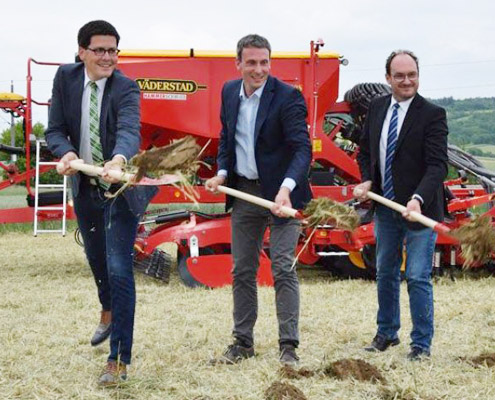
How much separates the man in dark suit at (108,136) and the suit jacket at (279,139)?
2.33ft

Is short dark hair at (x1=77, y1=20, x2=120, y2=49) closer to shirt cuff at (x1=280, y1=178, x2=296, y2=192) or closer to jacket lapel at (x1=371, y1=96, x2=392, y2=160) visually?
shirt cuff at (x1=280, y1=178, x2=296, y2=192)

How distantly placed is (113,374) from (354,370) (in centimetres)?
127

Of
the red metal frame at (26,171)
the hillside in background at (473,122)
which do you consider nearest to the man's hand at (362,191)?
the red metal frame at (26,171)

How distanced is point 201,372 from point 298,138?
1415 mm

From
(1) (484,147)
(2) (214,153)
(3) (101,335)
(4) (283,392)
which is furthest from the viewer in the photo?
(1) (484,147)

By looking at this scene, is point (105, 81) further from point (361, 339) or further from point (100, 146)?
point (361, 339)

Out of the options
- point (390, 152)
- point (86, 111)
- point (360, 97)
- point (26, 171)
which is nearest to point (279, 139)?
point (390, 152)

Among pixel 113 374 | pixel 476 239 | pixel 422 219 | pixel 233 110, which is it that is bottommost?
pixel 113 374

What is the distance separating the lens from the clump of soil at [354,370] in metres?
4.46

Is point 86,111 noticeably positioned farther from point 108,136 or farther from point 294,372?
point 294,372

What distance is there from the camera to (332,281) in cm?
894

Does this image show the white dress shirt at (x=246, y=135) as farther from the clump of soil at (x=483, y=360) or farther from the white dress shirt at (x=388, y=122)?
the clump of soil at (x=483, y=360)

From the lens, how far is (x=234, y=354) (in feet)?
16.4

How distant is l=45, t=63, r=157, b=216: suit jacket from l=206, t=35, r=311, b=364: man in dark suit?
59 cm
